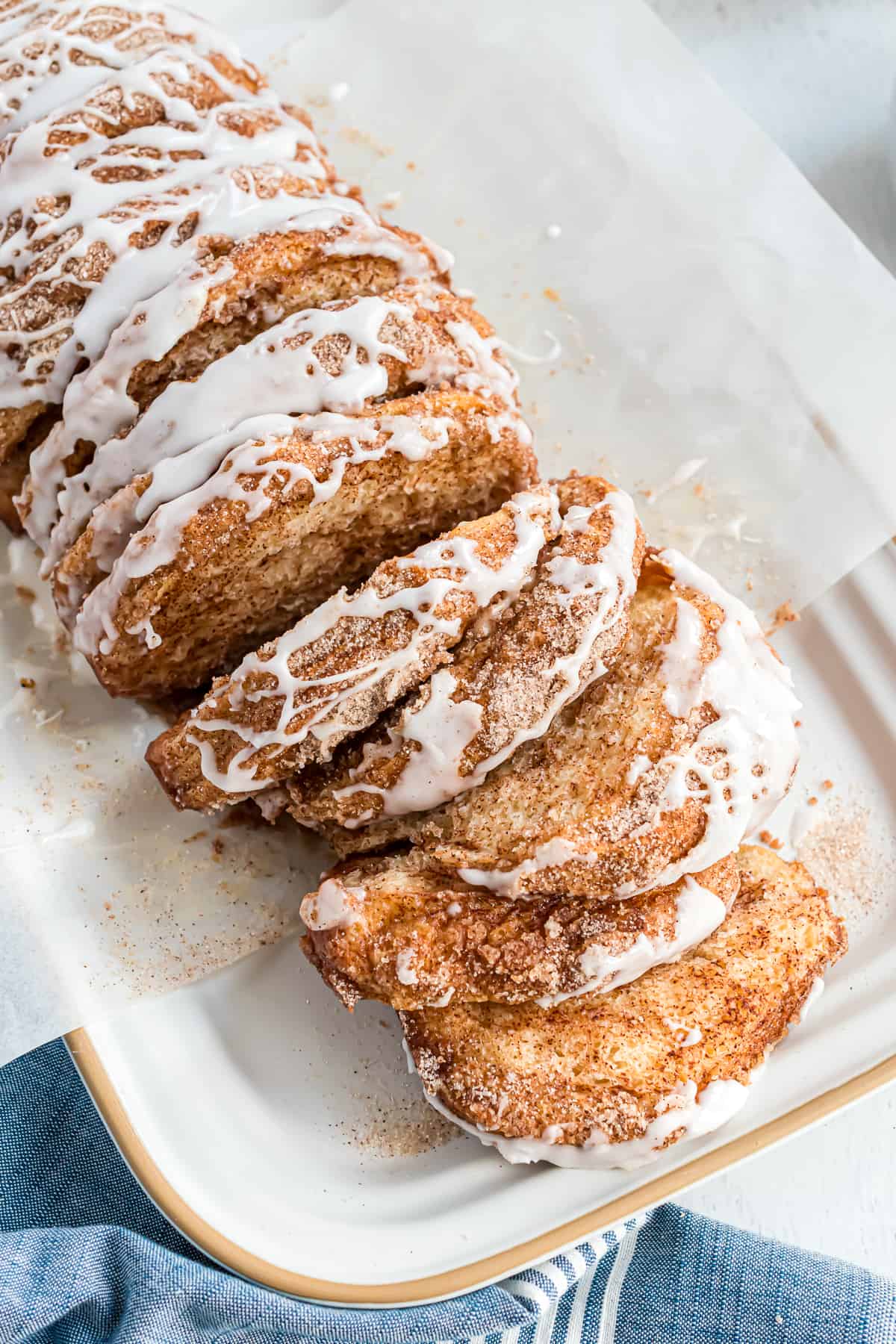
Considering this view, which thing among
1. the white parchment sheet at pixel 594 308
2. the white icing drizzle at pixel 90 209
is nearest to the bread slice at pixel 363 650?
the white parchment sheet at pixel 594 308

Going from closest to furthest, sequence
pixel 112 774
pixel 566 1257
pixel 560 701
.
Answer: pixel 560 701, pixel 566 1257, pixel 112 774

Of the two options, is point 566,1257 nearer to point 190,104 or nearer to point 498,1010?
point 498,1010

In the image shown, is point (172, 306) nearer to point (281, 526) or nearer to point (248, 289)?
point (248, 289)

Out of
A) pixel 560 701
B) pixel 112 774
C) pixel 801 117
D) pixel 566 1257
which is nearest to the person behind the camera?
pixel 560 701

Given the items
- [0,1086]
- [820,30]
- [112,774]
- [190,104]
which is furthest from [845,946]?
[820,30]

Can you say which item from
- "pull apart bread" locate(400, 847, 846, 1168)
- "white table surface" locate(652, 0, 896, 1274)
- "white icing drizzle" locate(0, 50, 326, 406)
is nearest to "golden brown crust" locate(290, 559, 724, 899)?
"pull apart bread" locate(400, 847, 846, 1168)

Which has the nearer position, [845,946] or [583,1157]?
[583,1157]

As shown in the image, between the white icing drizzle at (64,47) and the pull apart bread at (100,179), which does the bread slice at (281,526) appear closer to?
the pull apart bread at (100,179)
